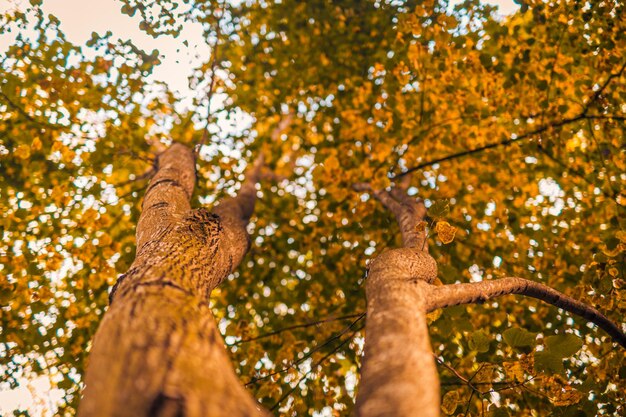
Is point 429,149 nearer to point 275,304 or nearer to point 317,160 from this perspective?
point 317,160

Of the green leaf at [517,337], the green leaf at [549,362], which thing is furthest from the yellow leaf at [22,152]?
the green leaf at [549,362]

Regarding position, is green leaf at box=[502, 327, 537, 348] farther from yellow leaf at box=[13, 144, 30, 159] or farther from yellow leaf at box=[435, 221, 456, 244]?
yellow leaf at box=[13, 144, 30, 159]

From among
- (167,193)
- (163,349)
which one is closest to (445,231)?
(163,349)

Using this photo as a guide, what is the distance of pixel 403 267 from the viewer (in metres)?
1.77

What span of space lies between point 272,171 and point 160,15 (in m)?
2.99

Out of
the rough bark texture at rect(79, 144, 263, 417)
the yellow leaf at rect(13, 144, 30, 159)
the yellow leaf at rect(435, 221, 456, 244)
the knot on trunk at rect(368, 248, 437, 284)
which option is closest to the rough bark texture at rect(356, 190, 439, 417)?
the knot on trunk at rect(368, 248, 437, 284)

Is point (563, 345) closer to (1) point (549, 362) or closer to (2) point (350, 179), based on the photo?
(1) point (549, 362)

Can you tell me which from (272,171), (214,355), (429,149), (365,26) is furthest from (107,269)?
(365,26)

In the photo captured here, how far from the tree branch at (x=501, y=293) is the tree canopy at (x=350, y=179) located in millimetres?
933

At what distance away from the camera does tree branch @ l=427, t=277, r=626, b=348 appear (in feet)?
5.41

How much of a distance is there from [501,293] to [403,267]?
21.9 inches

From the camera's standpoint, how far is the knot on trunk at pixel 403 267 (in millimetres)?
1685

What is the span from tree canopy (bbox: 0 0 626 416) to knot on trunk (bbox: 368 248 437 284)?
1504mm

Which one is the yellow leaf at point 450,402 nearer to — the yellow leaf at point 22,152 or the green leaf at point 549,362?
the green leaf at point 549,362
